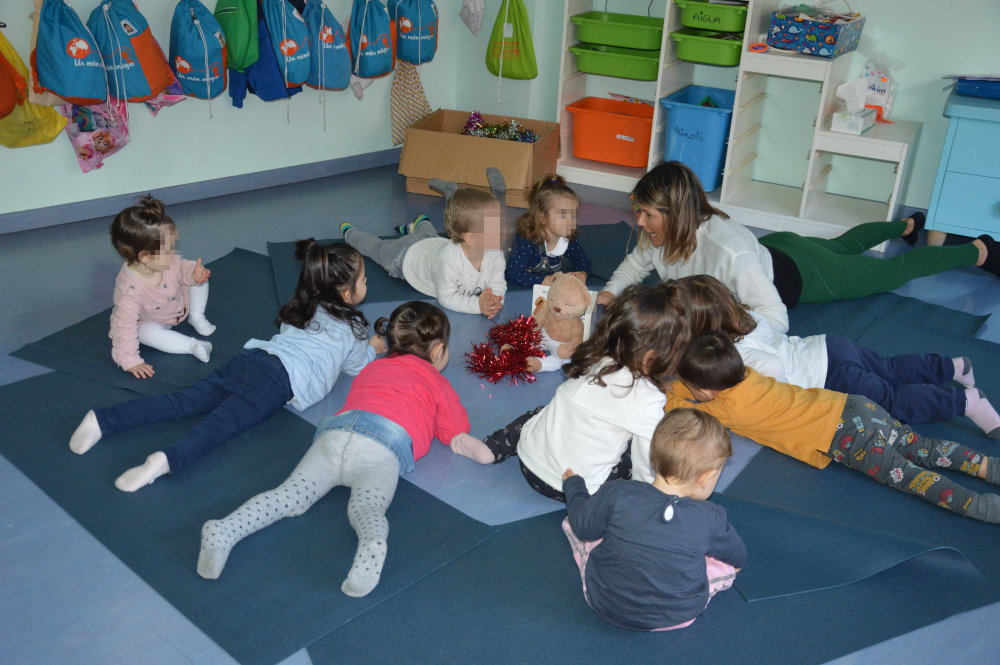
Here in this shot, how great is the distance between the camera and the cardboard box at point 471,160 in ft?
15.5

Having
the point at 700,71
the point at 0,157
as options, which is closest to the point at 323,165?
the point at 0,157

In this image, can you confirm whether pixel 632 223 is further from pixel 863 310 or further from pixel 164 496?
pixel 164 496

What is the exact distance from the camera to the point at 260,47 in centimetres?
435

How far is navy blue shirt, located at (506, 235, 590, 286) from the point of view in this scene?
371cm

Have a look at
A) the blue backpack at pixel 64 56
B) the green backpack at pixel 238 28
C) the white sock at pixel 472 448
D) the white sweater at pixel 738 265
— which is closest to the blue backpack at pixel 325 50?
the green backpack at pixel 238 28

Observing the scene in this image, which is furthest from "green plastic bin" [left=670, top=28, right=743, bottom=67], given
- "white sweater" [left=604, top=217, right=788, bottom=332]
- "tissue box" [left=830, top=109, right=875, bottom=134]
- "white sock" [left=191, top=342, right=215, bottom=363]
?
"white sock" [left=191, top=342, right=215, bottom=363]

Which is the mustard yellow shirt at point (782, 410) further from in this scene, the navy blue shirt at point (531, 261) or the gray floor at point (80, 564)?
the navy blue shirt at point (531, 261)

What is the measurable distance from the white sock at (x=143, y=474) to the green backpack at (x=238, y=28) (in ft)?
8.44

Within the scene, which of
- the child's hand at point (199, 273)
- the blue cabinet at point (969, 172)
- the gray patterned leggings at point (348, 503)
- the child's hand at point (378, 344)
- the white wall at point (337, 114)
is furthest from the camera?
the white wall at point (337, 114)

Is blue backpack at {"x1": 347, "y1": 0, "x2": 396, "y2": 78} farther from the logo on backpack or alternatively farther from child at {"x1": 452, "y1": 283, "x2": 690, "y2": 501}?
child at {"x1": 452, "y1": 283, "x2": 690, "y2": 501}

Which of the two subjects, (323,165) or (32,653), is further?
(323,165)

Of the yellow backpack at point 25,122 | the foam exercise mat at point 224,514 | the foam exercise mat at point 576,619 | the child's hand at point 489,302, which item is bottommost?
the foam exercise mat at point 576,619

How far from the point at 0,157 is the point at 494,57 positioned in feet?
9.25

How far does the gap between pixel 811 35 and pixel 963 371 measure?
7.11 feet
